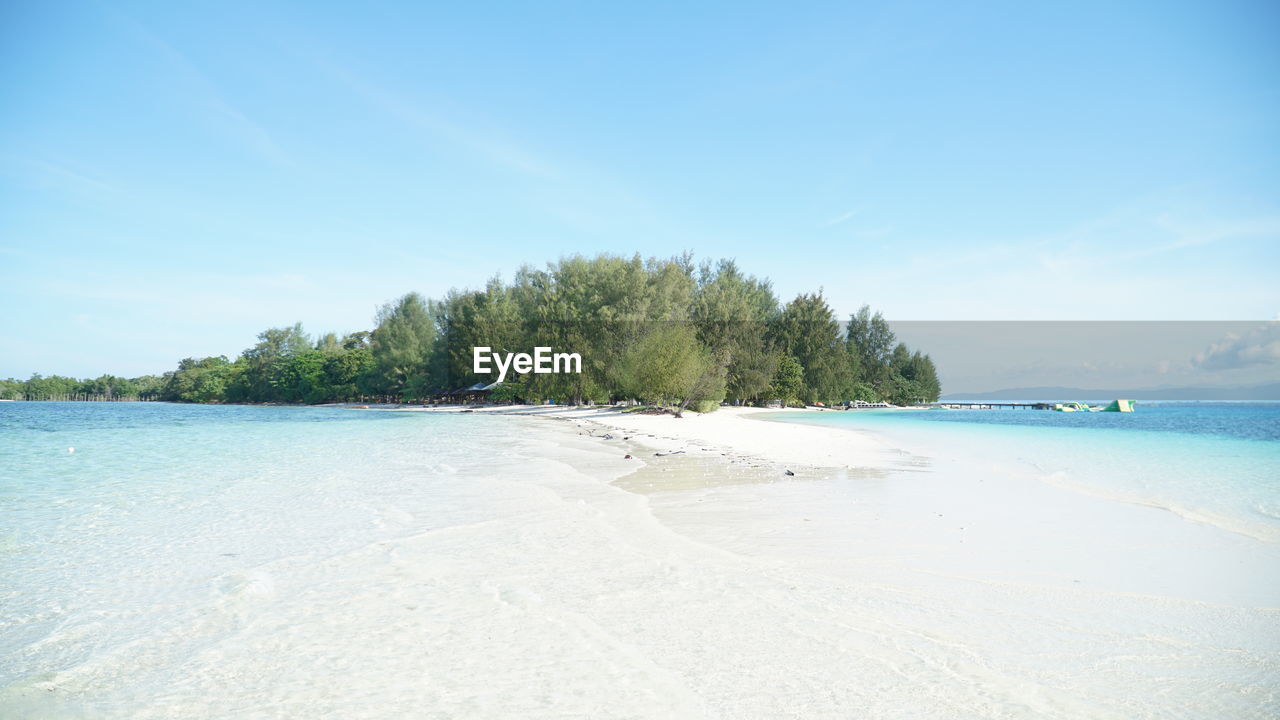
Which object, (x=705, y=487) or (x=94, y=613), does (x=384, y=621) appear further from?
(x=705, y=487)

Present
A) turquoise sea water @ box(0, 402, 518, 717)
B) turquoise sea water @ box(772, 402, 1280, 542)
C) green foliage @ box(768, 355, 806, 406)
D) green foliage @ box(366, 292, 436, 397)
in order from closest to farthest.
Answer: turquoise sea water @ box(0, 402, 518, 717)
turquoise sea water @ box(772, 402, 1280, 542)
green foliage @ box(768, 355, 806, 406)
green foliage @ box(366, 292, 436, 397)

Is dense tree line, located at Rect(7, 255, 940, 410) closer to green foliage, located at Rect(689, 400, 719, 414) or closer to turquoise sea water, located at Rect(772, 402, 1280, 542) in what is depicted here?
green foliage, located at Rect(689, 400, 719, 414)

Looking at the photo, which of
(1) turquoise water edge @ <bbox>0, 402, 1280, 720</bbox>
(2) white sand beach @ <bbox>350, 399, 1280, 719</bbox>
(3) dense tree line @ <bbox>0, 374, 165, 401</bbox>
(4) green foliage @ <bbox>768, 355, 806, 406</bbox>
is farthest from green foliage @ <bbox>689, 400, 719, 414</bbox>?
(3) dense tree line @ <bbox>0, 374, 165, 401</bbox>

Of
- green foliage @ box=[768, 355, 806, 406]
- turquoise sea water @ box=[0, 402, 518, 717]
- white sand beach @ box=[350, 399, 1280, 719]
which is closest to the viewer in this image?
white sand beach @ box=[350, 399, 1280, 719]

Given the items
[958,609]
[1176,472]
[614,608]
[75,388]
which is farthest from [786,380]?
[75,388]

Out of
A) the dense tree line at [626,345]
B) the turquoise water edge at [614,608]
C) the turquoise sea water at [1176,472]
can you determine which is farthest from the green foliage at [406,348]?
the turquoise water edge at [614,608]

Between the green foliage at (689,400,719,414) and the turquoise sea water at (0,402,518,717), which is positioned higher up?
the green foliage at (689,400,719,414)

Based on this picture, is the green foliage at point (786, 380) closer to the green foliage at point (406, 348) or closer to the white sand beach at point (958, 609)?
the green foliage at point (406, 348)

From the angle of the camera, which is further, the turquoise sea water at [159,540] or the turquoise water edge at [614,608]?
the turquoise sea water at [159,540]

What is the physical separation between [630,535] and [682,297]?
52.3 metres

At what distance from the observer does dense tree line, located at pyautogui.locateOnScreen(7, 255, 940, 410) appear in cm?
5219

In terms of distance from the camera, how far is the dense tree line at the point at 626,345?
52.2 m

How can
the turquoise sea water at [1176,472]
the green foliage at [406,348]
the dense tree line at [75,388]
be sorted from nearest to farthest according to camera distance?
the turquoise sea water at [1176,472], the green foliage at [406,348], the dense tree line at [75,388]

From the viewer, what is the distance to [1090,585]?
6.18m
